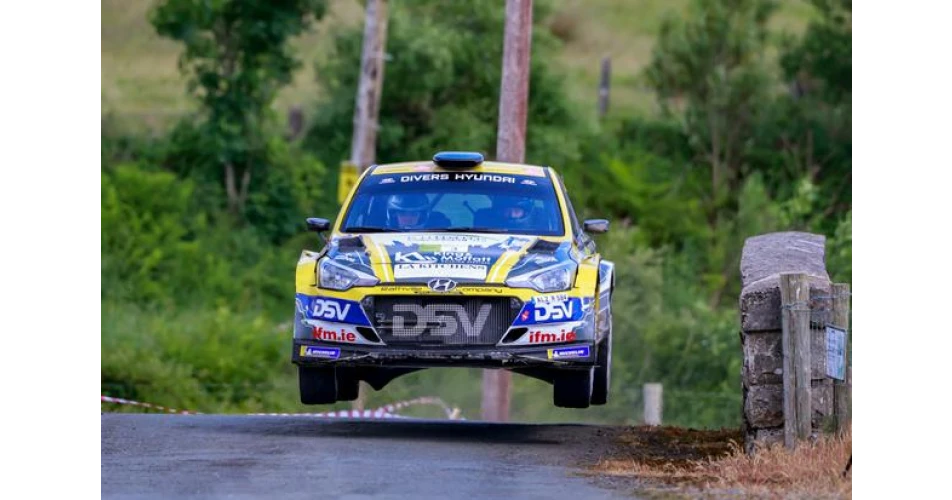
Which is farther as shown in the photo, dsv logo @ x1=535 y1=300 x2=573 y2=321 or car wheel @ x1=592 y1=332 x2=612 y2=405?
car wheel @ x1=592 y1=332 x2=612 y2=405

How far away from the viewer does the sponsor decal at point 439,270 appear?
15.0 meters

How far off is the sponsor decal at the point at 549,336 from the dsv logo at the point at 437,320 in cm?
35

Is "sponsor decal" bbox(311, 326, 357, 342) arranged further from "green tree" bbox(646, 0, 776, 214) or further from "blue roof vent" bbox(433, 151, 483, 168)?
"green tree" bbox(646, 0, 776, 214)

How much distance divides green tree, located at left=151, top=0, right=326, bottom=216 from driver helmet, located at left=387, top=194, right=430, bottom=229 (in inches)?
1195

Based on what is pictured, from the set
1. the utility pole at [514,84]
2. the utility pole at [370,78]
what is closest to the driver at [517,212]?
the utility pole at [514,84]

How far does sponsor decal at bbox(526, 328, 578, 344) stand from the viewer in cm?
1504

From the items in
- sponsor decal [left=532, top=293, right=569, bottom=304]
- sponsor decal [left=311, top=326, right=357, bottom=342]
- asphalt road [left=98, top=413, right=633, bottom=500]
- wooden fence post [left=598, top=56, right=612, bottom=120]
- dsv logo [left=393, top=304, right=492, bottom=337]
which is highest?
wooden fence post [left=598, top=56, right=612, bottom=120]

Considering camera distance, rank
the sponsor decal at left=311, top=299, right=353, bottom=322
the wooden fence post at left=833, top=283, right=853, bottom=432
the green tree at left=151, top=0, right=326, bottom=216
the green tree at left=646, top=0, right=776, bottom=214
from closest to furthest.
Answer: the wooden fence post at left=833, top=283, right=853, bottom=432, the sponsor decal at left=311, top=299, right=353, bottom=322, the green tree at left=151, top=0, right=326, bottom=216, the green tree at left=646, top=0, right=776, bottom=214

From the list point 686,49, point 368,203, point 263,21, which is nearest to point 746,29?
point 686,49

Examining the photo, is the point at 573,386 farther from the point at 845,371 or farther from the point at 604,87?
the point at 604,87

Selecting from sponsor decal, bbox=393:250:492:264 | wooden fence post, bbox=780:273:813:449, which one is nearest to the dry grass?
wooden fence post, bbox=780:273:813:449

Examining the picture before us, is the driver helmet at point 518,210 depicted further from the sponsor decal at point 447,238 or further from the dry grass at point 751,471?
the dry grass at point 751,471

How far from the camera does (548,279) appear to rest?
597 inches

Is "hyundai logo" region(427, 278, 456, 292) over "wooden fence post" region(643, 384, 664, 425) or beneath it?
over
